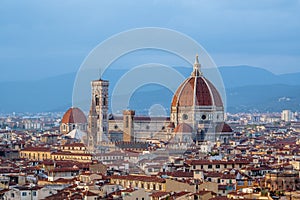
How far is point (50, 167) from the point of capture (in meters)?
49.5

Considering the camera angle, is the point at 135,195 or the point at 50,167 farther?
the point at 50,167

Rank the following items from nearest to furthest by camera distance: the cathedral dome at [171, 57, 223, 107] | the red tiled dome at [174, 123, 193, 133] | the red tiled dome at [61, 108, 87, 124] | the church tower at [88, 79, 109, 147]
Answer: the red tiled dome at [174, 123, 193, 133], the church tower at [88, 79, 109, 147], the cathedral dome at [171, 57, 223, 107], the red tiled dome at [61, 108, 87, 124]

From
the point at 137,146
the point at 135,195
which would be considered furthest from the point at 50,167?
the point at 137,146

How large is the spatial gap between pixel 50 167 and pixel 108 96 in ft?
152

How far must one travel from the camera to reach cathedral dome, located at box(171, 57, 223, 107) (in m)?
91.6

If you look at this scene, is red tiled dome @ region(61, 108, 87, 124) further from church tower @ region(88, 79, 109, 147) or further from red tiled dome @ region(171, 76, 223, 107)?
red tiled dome @ region(171, 76, 223, 107)

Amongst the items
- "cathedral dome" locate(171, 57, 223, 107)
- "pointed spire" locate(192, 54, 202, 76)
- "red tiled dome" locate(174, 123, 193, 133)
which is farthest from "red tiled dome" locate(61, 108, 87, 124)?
"red tiled dome" locate(174, 123, 193, 133)

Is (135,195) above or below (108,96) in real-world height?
below

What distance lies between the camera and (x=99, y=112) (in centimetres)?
9219

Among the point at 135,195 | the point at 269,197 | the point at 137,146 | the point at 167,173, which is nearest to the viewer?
the point at 269,197

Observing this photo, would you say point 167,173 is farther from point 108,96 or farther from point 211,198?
point 108,96

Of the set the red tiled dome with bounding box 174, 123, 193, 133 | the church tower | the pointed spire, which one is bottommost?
the red tiled dome with bounding box 174, 123, 193, 133

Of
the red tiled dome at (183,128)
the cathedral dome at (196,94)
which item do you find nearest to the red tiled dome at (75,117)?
the cathedral dome at (196,94)

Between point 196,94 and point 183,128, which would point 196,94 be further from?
point 183,128
